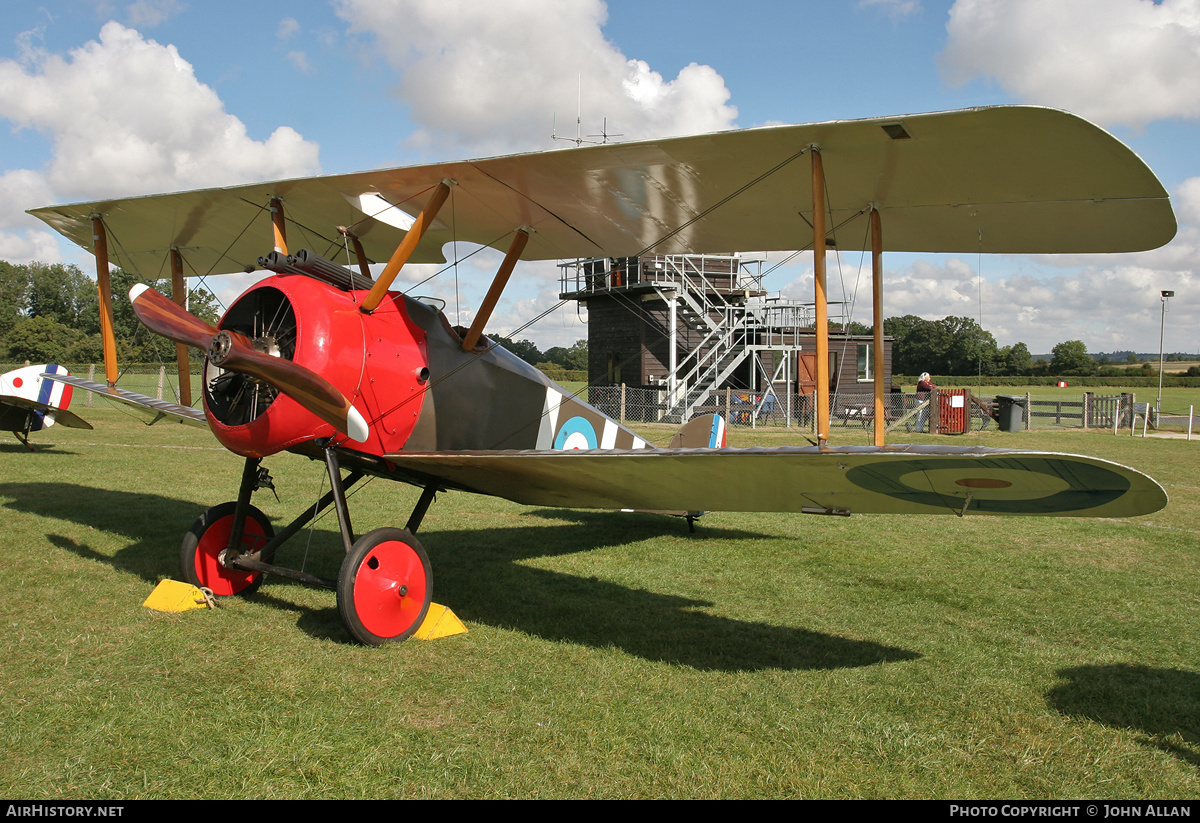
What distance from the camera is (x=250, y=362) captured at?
365 cm

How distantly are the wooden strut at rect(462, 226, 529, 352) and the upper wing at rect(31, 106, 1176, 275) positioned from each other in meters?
0.25

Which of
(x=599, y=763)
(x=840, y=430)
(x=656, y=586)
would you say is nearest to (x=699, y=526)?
(x=656, y=586)

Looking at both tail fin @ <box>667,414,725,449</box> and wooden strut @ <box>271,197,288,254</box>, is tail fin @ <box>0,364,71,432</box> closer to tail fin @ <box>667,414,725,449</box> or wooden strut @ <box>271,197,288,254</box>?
wooden strut @ <box>271,197,288,254</box>

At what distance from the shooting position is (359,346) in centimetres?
438

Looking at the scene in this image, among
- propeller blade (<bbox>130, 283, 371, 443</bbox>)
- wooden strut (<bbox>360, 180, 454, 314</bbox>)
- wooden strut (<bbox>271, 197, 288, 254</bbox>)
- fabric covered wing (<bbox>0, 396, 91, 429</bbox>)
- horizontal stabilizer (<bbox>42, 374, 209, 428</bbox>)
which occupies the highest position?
wooden strut (<bbox>271, 197, 288, 254</bbox>)

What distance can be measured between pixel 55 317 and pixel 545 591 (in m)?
72.6

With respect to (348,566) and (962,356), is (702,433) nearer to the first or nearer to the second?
(348,566)

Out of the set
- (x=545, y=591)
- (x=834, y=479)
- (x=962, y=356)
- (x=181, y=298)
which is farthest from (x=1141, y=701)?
(x=962, y=356)

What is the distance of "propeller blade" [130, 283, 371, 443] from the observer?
12.1 ft

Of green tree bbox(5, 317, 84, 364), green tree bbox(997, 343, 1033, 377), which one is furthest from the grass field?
green tree bbox(997, 343, 1033, 377)

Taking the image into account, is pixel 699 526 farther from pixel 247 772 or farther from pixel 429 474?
pixel 247 772

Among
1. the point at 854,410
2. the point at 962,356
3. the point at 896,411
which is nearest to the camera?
the point at 896,411

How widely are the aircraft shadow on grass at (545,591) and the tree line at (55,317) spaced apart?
1850 centimetres

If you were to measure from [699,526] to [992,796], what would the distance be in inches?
211
